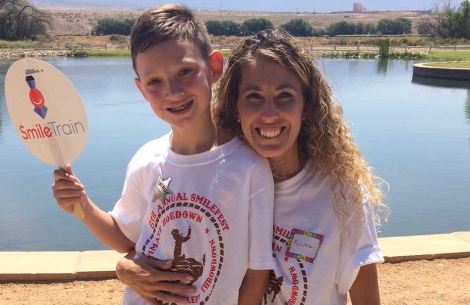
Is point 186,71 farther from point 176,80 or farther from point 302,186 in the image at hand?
point 302,186

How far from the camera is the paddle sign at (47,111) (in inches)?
69.4

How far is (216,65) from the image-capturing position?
1.75 metres

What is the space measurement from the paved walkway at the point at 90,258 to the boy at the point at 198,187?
197cm

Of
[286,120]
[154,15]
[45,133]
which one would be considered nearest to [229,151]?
[286,120]

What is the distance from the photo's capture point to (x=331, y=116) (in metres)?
1.76

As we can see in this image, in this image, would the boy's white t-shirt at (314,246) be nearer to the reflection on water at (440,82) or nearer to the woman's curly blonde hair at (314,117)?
the woman's curly blonde hair at (314,117)

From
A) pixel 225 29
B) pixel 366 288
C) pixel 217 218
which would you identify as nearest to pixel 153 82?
pixel 217 218

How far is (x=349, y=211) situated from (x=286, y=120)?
0.37 m

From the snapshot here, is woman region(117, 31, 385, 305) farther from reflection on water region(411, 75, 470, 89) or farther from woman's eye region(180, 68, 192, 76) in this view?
reflection on water region(411, 75, 470, 89)

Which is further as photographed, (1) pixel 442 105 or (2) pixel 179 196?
(1) pixel 442 105

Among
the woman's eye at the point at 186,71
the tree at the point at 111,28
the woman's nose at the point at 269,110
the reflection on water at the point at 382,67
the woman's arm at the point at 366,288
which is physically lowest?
the reflection on water at the point at 382,67

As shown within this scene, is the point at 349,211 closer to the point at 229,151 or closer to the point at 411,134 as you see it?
the point at 229,151

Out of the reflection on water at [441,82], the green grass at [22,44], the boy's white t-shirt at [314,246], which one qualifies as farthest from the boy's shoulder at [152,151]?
the green grass at [22,44]

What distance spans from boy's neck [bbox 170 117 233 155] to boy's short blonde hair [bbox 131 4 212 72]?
0.82 feet
